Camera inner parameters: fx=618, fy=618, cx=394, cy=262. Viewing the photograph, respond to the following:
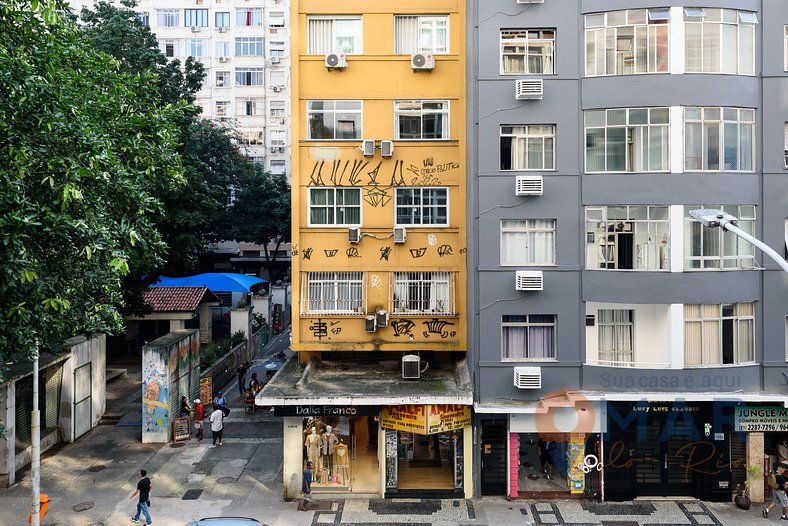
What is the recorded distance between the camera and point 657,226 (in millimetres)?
17203

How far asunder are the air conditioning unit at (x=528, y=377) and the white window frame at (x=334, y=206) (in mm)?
6889

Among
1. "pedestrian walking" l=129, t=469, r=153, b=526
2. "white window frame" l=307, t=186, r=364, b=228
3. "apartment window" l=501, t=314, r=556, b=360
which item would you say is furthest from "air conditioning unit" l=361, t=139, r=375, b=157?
"pedestrian walking" l=129, t=469, r=153, b=526

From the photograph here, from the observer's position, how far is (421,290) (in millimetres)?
19984

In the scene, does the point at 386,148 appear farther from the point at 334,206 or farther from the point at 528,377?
the point at 528,377

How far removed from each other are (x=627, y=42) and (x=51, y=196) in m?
15.0

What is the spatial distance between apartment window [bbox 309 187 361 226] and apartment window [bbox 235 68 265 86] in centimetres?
3934

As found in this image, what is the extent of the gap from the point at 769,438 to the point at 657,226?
286 inches

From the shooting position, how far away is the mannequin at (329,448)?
60.8ft

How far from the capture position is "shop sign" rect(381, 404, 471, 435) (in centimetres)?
1734

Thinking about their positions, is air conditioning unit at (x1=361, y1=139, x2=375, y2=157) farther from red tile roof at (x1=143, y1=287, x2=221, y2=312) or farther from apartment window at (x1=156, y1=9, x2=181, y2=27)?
apartment window at (x1=156, y1=9, x2=181, y2=27)

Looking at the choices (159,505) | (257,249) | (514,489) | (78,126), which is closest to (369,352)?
(514,489)

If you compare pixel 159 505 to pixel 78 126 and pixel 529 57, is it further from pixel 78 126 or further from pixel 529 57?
pixel 529 57

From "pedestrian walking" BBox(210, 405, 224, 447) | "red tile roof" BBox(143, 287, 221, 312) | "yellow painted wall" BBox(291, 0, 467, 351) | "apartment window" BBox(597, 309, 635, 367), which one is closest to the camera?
"apartment window" BBox(597, 309, 635, 367)

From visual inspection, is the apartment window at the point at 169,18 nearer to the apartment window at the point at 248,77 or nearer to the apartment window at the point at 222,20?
the apartment window at the point at 222,20
